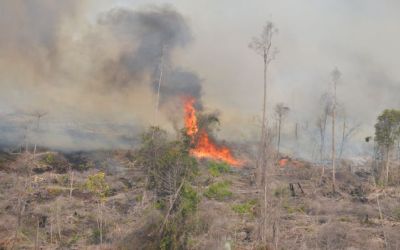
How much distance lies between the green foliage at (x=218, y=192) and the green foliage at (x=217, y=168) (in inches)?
235

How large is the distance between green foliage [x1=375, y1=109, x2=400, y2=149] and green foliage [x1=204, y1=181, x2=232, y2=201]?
25.4 meters

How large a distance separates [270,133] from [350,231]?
1038 cm

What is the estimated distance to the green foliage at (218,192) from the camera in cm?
5304

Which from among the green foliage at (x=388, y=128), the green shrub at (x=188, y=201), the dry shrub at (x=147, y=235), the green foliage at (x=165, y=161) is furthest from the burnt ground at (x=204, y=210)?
the green foliage at (x=388, y=128)

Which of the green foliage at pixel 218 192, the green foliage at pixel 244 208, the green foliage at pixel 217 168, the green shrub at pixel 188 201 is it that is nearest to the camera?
the green shrub at pixel 188 201

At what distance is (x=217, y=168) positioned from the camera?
6869cm

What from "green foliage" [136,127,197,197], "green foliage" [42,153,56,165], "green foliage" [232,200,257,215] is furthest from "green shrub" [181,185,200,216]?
"green foliage" [42,153,56,165]

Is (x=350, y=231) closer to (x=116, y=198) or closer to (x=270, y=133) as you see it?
(x=270, y=133)

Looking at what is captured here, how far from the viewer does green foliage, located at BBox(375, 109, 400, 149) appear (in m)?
66.4

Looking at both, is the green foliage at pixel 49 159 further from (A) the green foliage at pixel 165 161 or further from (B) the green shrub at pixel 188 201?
(B) the green shrub at pixel 188 201

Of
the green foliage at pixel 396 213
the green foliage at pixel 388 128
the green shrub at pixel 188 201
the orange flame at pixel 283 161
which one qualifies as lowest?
the green foliage at pixel 396 213

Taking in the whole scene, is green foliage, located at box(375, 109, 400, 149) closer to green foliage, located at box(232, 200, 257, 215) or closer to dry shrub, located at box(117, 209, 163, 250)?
green foliage, located at box(232, 200, 257, 215)

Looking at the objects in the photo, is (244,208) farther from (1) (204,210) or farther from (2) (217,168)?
(2) (217,168)

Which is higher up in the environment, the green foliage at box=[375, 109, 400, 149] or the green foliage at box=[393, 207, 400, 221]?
the green foliage at box=[375, 109, 400, 149]
